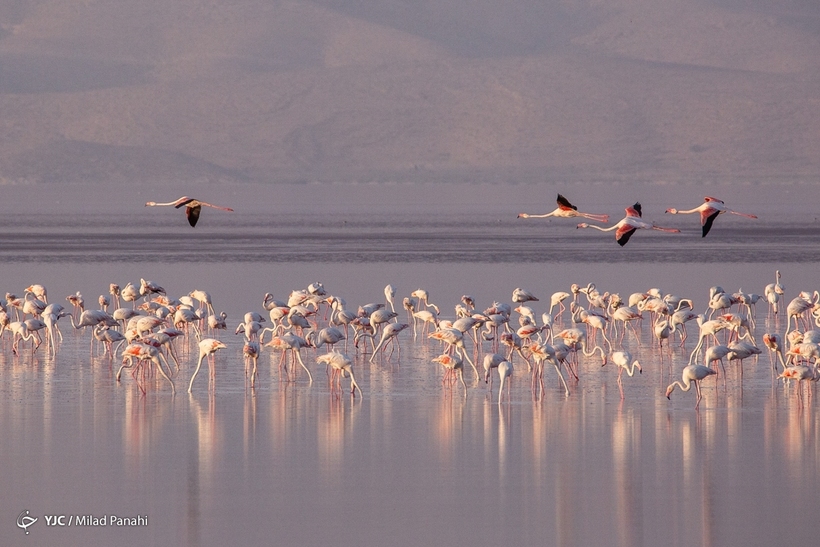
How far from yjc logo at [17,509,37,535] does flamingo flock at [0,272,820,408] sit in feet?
14.3

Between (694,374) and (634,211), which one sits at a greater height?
(634,211)

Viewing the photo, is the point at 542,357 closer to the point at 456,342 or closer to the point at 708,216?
the point at 456,342

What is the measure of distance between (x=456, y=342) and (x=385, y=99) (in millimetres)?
122445

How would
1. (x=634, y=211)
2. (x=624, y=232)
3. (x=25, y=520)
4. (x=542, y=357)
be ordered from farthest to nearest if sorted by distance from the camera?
(x=634, y=211) → (x=542, y=357) → (x=624, y=232) → (x=25, y=520)

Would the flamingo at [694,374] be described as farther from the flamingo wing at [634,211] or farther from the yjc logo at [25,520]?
the yjc logo at [25,520]

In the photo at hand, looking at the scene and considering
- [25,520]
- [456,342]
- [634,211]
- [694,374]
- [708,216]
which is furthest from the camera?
[456,342]

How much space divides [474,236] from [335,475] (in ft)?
108

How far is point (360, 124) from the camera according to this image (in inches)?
5207

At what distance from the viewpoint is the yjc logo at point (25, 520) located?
9.70 meters

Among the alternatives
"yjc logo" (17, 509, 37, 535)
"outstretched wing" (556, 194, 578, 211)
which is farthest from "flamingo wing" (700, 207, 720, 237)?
"yjc logo" (17, 509, 37, 535)

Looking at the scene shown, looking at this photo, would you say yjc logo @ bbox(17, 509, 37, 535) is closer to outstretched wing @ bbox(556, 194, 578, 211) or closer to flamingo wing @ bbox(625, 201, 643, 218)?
outstretched wing @ bbox(556, 194, 578, 211)

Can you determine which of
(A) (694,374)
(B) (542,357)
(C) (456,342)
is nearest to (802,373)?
(A) (694,374)

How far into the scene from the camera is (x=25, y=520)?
9805 millimetres

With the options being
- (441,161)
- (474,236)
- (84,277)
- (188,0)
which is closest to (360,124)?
(441,161)
